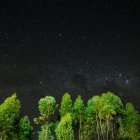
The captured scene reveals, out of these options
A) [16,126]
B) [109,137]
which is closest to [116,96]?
[109,137]

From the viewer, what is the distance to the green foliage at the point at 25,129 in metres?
63.3

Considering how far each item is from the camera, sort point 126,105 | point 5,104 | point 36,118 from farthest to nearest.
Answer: point 126,105 < point 36,118 < point 5,104

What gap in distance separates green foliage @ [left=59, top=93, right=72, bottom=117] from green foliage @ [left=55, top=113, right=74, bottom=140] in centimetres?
Result: 339

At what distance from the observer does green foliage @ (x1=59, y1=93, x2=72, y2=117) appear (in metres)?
66.4

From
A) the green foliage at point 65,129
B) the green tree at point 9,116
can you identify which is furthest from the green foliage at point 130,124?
the green tree at point 9,116

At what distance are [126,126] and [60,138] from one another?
49.6 ft

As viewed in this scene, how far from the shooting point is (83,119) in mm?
67250

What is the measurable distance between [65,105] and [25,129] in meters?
9.14

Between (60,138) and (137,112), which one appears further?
(137,112)

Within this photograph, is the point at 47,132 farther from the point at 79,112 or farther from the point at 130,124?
the point at 130,124

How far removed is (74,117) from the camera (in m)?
66.3

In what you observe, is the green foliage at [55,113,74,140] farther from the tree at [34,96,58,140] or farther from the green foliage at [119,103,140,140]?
the green foliage at [119,103,140,140]

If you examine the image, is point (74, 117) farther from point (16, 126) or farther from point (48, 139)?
point (16, 126)

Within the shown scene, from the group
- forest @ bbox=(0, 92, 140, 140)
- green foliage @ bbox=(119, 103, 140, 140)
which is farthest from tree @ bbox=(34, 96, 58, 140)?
green foliage @ bbox=(119, 103, 140, 140)
